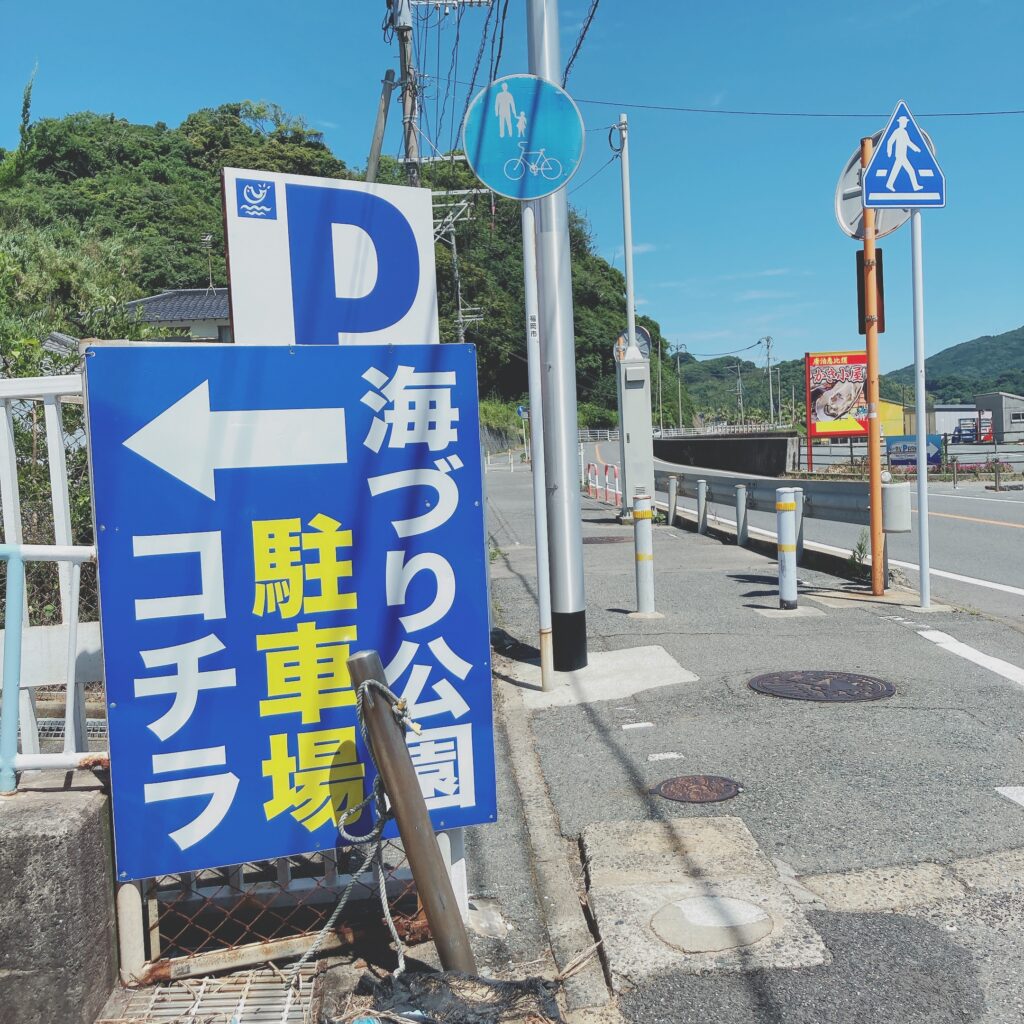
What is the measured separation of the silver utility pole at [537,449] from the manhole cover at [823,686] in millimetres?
1253

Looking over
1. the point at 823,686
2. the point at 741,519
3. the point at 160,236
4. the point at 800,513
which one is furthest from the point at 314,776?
the point at 160,236

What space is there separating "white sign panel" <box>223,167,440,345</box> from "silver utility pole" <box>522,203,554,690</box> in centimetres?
231

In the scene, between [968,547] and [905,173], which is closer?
[905,173]

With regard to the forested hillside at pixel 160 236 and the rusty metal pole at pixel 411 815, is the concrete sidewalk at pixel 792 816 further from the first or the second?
the forested hillside at pixel 160 236

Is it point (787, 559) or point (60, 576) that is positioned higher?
point (60, 576)

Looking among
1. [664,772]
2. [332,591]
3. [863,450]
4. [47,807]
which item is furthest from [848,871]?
[863,450]

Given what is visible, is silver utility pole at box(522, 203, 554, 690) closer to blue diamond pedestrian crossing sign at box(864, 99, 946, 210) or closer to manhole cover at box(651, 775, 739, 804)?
manhole cover at box(651, 775, 739, 804)

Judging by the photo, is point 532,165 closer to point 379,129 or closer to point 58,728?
point 379,129

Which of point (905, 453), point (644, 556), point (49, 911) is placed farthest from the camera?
point (905, 453)

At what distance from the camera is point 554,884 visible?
341cm

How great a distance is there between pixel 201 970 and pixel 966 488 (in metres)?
25.3

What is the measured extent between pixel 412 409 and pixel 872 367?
631 cm

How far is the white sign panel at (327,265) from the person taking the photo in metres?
3.13

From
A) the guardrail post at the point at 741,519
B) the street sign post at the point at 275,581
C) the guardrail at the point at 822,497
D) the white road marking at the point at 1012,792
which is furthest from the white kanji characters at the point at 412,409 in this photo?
the guardrail post at the point at 741,519
